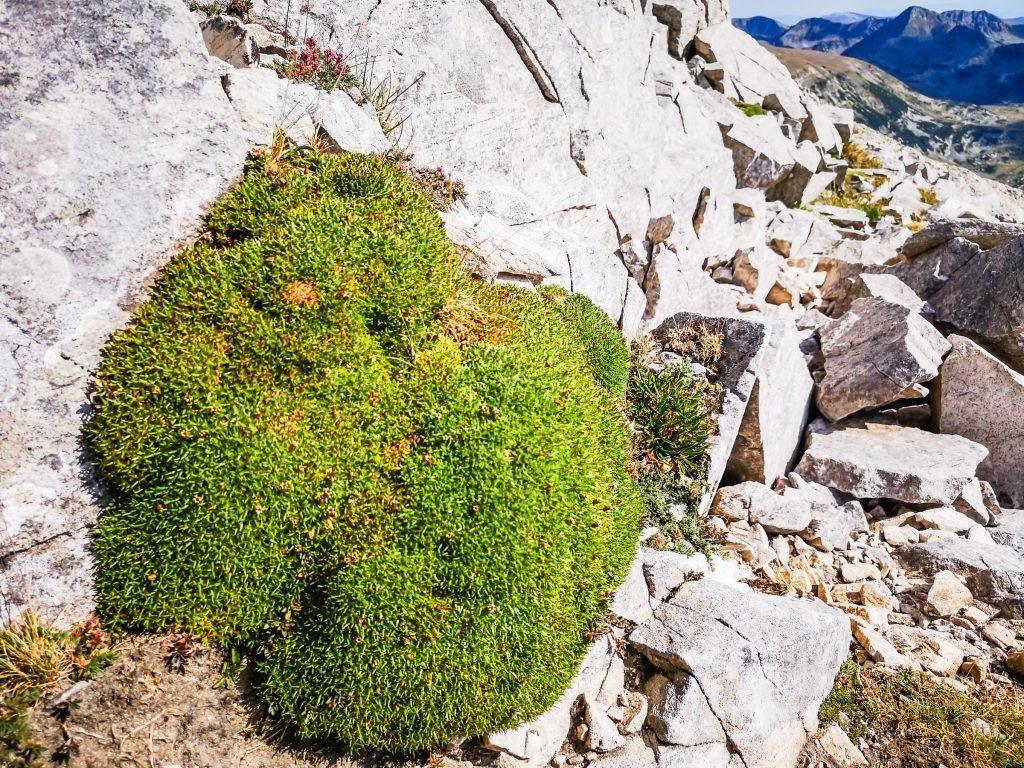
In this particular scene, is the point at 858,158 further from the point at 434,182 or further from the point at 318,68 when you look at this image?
the point at 318,68

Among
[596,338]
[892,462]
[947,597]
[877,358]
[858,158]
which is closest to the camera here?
[947,597]

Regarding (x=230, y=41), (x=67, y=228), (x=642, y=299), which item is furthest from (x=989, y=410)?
(x=67, y=228)

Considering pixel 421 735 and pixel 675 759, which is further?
pixel 675 759

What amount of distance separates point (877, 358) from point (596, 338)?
596 centimetres

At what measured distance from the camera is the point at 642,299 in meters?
11.5

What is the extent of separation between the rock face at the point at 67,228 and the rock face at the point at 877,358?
11347mm

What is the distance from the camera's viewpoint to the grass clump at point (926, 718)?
20.6 feet

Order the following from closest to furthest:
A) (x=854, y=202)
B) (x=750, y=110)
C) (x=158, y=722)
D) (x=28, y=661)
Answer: (x=28, y=661), (x=158, y=722), (x=750, y=110), (x=854, y=202)

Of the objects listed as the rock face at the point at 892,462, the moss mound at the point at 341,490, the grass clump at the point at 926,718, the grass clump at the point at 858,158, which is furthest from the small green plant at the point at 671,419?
the grass clump at the point at 858,158

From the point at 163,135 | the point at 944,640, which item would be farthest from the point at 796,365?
the point at 163,135

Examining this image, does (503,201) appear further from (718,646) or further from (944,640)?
(944,640)

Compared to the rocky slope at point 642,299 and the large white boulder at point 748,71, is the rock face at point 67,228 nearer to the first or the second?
the rocky slope at point 642,299

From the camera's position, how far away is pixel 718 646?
6156mm

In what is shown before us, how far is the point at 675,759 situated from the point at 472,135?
9.78m
